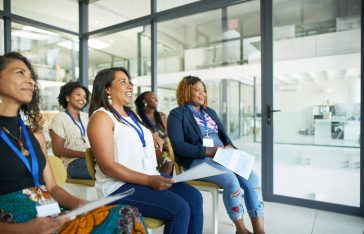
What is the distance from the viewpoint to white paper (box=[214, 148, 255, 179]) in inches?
77.6

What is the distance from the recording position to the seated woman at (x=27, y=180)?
3.34 ft

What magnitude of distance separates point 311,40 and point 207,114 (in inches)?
61.4

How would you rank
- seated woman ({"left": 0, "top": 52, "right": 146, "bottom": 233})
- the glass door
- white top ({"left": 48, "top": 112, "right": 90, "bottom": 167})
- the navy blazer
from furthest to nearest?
the glass door → white top ({"left": 48, "top": 112, "right": 90, "bottom": 167}) → the navy blazer → seated woman ({"left": 0, "top": 52, "right": 146, "bottom": 233})

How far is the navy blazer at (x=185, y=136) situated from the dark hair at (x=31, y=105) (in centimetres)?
101

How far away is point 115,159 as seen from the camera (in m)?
1.48

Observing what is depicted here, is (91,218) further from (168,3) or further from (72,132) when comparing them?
(168,3)

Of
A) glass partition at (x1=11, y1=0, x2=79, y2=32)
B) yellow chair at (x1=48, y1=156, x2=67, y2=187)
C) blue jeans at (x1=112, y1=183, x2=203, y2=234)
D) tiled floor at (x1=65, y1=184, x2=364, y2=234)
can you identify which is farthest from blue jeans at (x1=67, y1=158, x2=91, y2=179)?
glass partition at (x1=11, y1=0, x2=79, y2=32)

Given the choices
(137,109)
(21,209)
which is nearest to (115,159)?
(21,209)

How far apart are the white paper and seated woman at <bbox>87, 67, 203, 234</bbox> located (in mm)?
447

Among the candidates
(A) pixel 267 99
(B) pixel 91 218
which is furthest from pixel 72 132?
(A) pixel 267 99

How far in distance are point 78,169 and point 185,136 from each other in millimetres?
927

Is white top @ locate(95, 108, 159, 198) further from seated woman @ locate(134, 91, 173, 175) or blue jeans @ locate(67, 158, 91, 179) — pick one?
seated woman @ locate(134, 91, 173, 175)

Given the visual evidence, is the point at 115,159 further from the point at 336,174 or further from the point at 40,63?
the point at 40,63

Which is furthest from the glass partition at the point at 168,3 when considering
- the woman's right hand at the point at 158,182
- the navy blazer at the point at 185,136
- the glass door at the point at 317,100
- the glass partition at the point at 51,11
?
the woman's right hand at the point at 158,182
